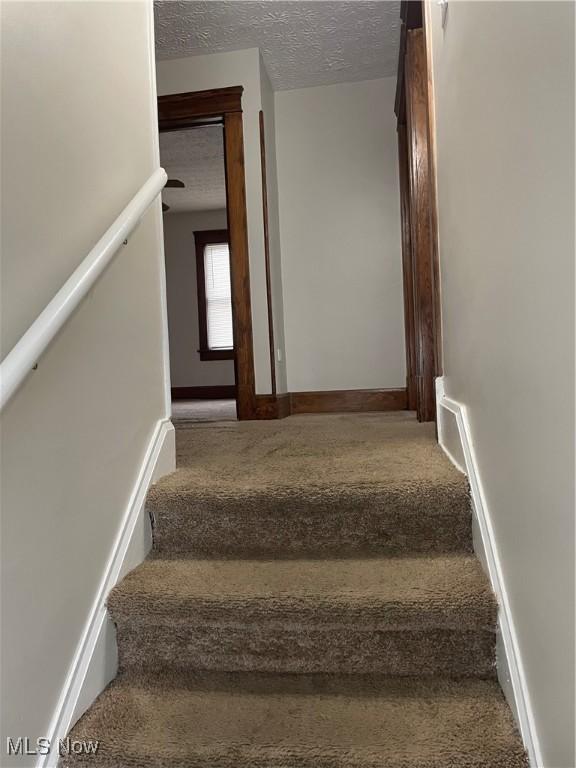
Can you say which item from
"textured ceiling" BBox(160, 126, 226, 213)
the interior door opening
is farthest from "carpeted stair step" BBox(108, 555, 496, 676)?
the interior door opening

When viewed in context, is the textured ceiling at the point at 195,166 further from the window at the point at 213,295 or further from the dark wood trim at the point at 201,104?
the dark wood trim at the point at 201,104

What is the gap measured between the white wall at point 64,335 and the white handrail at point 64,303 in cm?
4

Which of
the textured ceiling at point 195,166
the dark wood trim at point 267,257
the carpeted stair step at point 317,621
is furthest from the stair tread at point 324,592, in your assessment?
the textured ceiling at point 195,166

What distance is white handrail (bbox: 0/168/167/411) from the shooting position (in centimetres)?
99

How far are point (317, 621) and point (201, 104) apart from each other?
320 cm

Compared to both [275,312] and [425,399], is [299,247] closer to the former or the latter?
[275,312]

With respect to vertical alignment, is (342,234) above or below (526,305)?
above

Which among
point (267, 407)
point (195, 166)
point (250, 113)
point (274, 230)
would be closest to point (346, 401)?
point (267, 407)

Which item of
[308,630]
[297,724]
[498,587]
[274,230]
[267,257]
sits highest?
[274,230]

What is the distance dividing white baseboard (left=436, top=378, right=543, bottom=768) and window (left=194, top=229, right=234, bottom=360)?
5.89m

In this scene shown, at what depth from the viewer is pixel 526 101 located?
92 cm

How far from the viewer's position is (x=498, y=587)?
125 cm

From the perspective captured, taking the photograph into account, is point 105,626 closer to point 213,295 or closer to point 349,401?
point 349,401

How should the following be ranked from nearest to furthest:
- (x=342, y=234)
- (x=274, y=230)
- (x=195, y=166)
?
1. (x=274, y=230)
2. (x=342, y=234)
3. (x=195, y=166)
